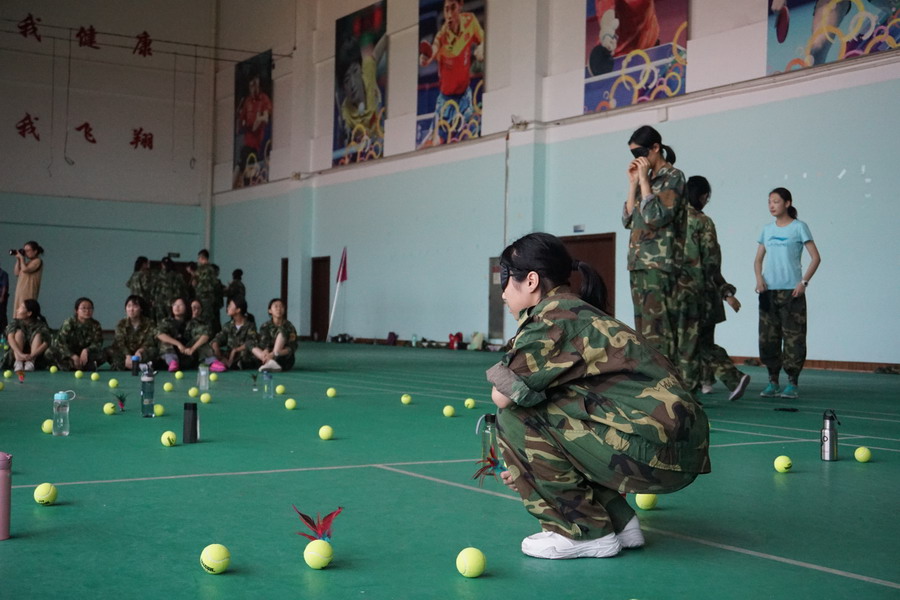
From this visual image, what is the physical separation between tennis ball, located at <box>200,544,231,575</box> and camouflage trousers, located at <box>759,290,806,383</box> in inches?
270

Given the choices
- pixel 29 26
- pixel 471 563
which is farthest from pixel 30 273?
pixel 29 26

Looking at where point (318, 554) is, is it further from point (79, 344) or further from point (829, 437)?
point (79, 344)

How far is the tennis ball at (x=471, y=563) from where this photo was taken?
274 cm

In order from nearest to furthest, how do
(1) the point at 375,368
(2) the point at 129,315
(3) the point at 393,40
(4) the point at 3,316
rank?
(2) the point at 129,315, (1) the point at 375,368, (4) the point at 3,316, (3) the point at 393,40

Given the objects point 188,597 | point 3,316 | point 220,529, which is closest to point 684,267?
point 220,529

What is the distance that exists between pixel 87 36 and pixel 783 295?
22.5 m

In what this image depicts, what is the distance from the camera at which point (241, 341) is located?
12.3m

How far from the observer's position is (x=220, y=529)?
3.29 meters

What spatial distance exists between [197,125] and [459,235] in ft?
38.2

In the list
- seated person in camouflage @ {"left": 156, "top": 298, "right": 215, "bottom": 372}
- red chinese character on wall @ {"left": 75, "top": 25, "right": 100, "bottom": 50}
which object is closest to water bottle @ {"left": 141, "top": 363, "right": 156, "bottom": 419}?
seated person in camouflage @ {"left": 156, "top": 298, "right": 215, "bottom": 372}

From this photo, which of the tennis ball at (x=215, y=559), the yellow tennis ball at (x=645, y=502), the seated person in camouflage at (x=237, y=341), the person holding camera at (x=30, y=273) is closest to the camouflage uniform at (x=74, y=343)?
the seated person in camouflage at (x=237, y=341)

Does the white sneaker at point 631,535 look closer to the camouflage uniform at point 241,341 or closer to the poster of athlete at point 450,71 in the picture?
the camouflage uniform at point 241,341

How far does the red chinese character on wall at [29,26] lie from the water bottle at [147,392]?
857 inches

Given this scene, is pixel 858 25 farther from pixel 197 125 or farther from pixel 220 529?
pixel 197 125
